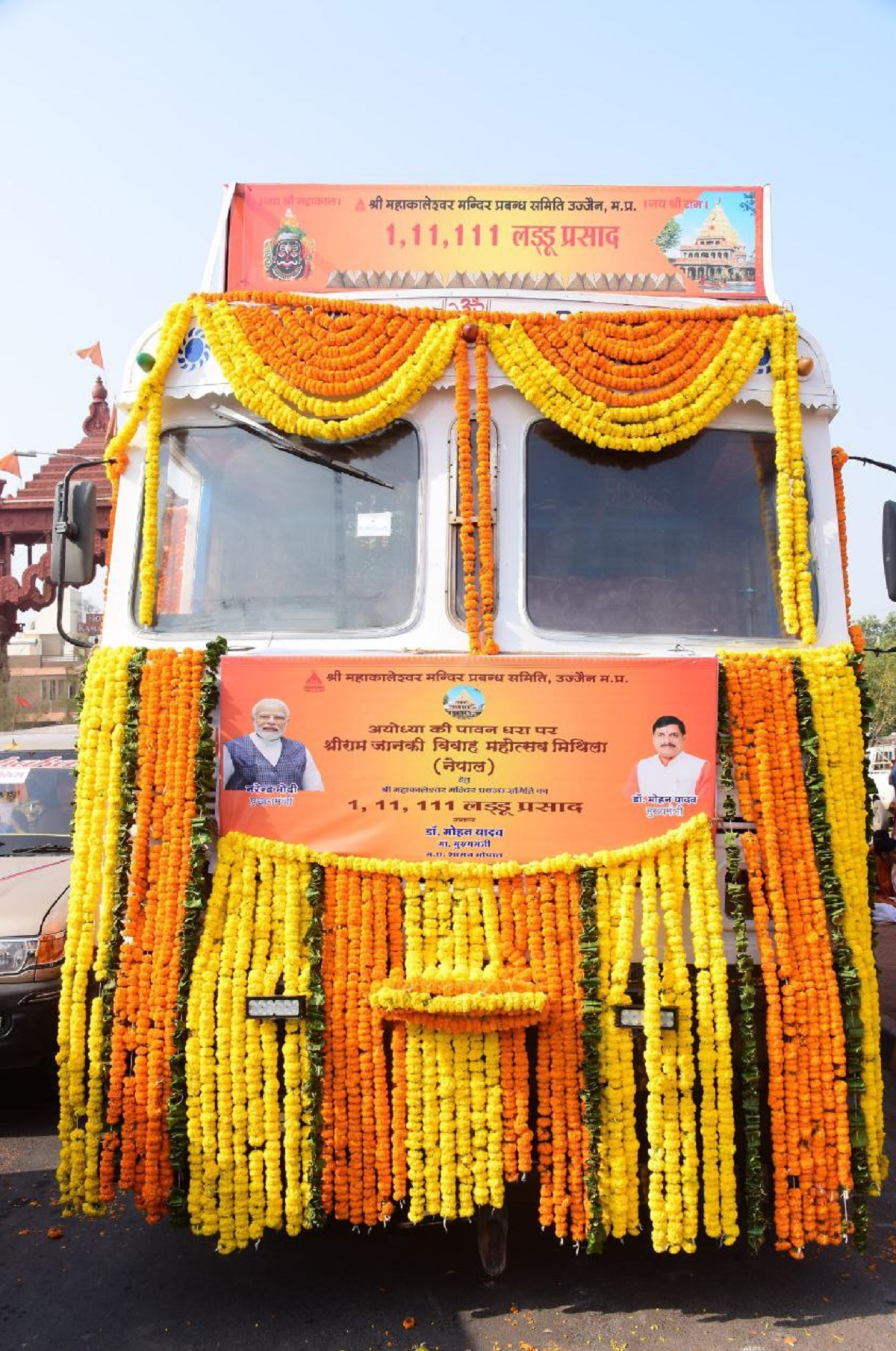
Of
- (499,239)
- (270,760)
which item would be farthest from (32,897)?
(499,239)

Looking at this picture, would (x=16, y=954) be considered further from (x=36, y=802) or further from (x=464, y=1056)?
(x=464, y=1056)

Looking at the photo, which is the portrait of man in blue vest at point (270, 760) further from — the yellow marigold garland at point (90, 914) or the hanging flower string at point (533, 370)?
the hanging flower string at point (533, 370)

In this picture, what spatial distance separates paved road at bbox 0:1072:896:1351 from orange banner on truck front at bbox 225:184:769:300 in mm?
3691

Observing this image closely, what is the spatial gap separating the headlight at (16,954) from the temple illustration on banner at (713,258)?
4.21 meters

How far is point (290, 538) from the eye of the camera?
13.7ft

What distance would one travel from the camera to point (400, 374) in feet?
13.3

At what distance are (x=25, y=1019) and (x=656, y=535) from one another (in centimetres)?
362

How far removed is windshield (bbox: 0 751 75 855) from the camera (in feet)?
22.4

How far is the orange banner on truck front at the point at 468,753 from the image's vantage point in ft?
12.1

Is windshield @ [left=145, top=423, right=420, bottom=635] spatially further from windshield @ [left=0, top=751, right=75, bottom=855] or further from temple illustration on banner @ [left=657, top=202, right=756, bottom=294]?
windshield @ [left=0, top=751, right=75, bottom=855]

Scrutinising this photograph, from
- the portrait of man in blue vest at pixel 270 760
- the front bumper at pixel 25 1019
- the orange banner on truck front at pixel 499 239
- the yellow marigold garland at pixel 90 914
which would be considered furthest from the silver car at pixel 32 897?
the orange banner on truck front at pixel 499 239

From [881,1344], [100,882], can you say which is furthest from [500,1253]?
[100,882]

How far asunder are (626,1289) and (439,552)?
2.57 meters

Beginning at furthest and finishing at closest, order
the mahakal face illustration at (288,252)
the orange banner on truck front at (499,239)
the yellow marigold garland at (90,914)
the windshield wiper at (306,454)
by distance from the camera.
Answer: the mahakal face illustration at (288,252) → the orange banner on truck front at (499,239) → the windshield wiper at (306,454) → the yellow marigold garland at (90,914)
